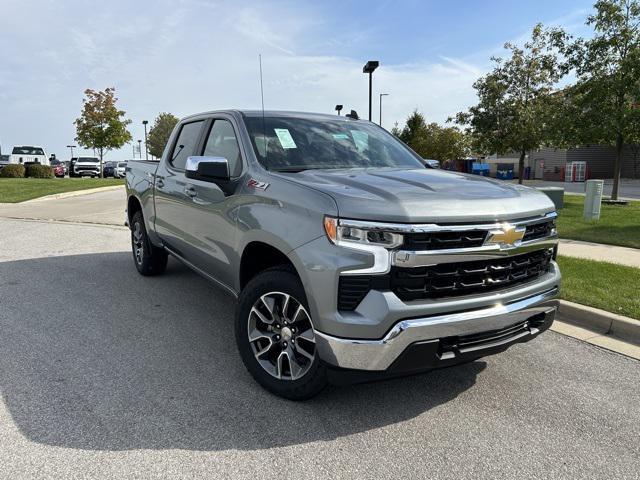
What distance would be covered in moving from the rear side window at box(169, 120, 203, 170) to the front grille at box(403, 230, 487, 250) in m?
2.88

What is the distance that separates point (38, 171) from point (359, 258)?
1234 inches

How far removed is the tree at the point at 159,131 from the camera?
64938mm

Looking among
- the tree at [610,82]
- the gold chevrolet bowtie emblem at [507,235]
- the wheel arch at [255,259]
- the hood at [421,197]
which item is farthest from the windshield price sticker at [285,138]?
the tree at [610,82]

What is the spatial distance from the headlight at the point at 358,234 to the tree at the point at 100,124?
36.9 m

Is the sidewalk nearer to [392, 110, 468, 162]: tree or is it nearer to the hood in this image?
the hood

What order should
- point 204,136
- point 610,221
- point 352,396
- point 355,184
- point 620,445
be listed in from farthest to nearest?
point 610,221, point 204,136, point 352,396, point 355,184, point 620,445

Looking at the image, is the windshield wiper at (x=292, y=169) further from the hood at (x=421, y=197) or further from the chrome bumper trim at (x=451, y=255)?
the chrome bumper trim at (x=451, y=255)

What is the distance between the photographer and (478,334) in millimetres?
2840

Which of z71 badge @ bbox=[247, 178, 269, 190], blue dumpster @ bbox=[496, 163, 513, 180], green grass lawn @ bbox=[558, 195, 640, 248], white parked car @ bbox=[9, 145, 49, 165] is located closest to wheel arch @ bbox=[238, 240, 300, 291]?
z71 badge @ bbox=[247, 178, 269, 190]

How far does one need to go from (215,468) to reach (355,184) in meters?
1.74

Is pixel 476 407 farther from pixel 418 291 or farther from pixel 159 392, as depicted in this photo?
pixel 159 392

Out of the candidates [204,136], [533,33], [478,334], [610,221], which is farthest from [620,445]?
[533,33]

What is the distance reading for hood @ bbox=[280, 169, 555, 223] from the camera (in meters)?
2.67

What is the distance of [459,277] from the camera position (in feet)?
9.07
